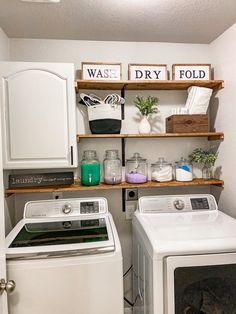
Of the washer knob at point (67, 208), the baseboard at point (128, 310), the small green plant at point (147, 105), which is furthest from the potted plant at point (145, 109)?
the baseboard at point (128, 310)

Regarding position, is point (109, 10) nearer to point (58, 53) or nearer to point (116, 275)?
point (58, 53)

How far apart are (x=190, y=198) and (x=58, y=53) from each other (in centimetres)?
163

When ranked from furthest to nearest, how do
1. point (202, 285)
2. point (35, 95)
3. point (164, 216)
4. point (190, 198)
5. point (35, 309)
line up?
point (190, 198) → point (164, 216) → point (35, 95) → point (202, 285) → point (35, 309)

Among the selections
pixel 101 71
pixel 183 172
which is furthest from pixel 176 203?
pixel 101 71

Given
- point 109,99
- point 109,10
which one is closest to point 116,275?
point 109,99

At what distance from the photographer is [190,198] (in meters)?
1.90

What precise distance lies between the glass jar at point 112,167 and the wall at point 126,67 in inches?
4.1

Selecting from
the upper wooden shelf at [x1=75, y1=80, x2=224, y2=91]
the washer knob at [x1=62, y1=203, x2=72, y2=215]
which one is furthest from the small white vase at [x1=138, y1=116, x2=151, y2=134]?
the washer knob at [x1=62, y1=203, x2=72, y2=215]

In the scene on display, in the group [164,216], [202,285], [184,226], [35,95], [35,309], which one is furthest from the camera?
[164,216]

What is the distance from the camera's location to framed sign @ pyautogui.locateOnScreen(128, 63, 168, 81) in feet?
6.28

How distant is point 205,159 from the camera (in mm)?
1966

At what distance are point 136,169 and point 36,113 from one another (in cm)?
89

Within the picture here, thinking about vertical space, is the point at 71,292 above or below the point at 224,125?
below

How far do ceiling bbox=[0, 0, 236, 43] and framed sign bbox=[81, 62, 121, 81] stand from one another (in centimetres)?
26
